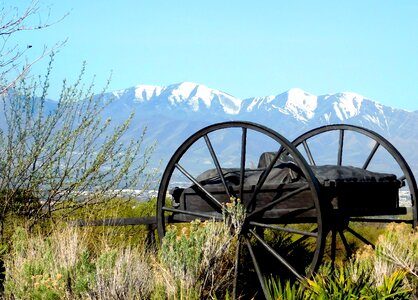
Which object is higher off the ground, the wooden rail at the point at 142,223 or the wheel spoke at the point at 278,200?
the wheel spoke at the point at 278,200

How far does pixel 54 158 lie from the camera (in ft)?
34.3

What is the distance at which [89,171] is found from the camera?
1079 cm

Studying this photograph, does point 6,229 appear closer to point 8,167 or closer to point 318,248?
point 8,167

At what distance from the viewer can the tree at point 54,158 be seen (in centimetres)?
1035

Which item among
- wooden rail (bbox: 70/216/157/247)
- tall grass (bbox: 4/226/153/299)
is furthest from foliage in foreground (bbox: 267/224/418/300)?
wooden rail (bbox: 70/216/157/247)

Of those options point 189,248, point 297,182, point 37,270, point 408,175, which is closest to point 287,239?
point 408,175

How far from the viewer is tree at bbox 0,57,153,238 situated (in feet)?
34.0

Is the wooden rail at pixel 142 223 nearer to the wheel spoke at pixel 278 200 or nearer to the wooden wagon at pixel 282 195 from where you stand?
the wooden wagon at pixel 282 195

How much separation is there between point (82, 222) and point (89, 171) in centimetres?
215

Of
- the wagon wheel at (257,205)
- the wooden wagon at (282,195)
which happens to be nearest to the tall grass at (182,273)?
the wagon wheel at (257,205)

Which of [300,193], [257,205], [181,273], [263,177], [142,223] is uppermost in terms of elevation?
[263,177]

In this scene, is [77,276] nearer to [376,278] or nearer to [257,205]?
[257,205]

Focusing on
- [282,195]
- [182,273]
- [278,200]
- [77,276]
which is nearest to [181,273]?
[182,273]

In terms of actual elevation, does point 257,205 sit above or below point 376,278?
above
